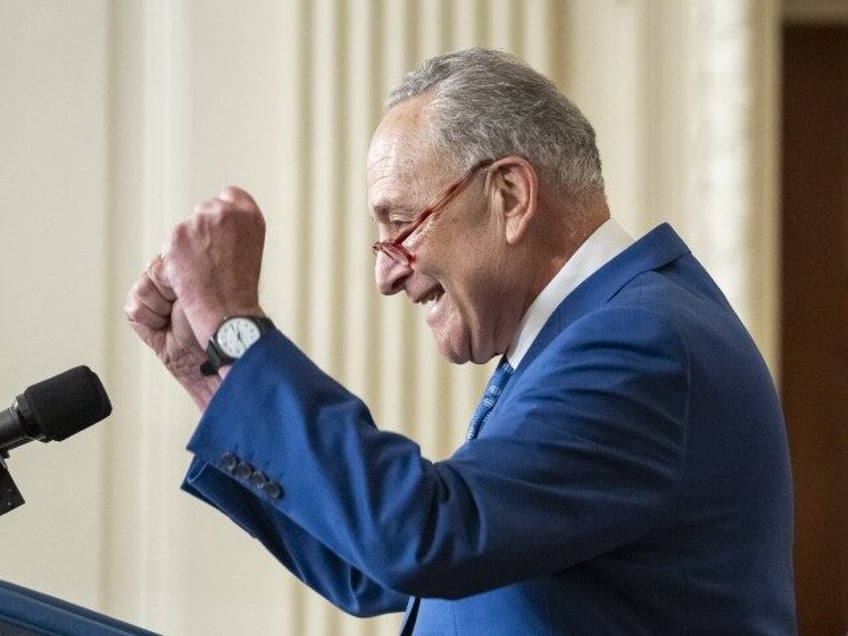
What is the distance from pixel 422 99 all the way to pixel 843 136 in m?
2.69

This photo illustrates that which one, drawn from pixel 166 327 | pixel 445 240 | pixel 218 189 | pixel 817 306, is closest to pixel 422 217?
pixel 445 240

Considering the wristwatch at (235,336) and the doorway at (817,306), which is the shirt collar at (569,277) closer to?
the wristwatch at (235,336)

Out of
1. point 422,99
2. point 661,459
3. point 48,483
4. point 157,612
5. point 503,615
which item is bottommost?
point 157,612

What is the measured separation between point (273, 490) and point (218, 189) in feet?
8.14

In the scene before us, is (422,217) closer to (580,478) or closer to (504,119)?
(504,119)

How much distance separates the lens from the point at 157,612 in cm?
370

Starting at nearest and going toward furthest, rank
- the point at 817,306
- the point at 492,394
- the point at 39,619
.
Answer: the point at 39,619 → the point at 492,394 → the point at 817,306

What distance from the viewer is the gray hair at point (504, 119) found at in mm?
1768

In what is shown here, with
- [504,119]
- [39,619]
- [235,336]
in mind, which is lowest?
[39,619]

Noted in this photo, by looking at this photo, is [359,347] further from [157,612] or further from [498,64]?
[498,64]

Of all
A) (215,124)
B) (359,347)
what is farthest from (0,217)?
(359,347)

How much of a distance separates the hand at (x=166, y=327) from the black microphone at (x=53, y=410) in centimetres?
13

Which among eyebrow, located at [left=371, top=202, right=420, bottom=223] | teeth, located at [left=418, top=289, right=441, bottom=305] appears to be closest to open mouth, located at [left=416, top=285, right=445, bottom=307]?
teeth, located at [left=418, top=289, right=441, bottom=305]

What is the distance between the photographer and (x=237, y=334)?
144 centimetres
